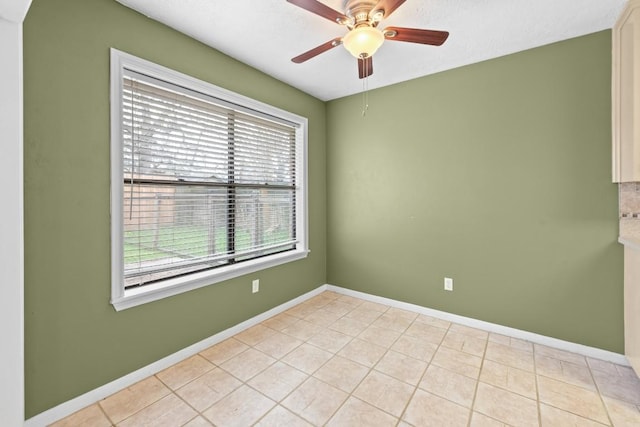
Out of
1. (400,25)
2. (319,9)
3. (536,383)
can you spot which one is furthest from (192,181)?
(536,383)

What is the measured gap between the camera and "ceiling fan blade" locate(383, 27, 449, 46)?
1.61 meters

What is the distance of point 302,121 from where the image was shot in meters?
3.25

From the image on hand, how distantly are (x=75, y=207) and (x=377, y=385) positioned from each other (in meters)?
2.17

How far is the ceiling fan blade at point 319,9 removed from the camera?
55.7 inches

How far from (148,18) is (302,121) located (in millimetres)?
1669

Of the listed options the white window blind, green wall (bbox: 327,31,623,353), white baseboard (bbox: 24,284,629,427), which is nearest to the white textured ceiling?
green wall (bbox: 327,31,623,353)

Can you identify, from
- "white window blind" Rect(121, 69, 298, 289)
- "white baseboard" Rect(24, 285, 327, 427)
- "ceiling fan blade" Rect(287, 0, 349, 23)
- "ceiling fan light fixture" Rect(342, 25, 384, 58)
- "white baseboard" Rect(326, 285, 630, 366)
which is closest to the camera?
"ceiling fan blade" Rect(287, 0, 349, 23)

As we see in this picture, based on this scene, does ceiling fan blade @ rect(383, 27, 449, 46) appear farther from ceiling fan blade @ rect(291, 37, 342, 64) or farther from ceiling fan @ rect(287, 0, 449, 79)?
ceiling fan blade @ rect(291, 37, 342, 64)

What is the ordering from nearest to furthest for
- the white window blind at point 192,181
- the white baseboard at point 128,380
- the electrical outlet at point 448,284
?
the white baseboard at point 128,380, the white window blind at point 192,181, the electrical outlet at point 448,284

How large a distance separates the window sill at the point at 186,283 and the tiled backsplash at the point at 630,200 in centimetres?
283

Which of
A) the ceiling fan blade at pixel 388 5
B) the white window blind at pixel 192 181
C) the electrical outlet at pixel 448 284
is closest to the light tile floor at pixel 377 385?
the electrical outlet at pixel 448 284

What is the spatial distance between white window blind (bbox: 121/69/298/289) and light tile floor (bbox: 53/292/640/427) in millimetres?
745

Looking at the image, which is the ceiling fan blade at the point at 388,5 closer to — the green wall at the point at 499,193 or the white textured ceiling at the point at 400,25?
the white textured ceiling at the point at 400,25

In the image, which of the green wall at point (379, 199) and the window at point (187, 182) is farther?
the window at point (187, 182)
